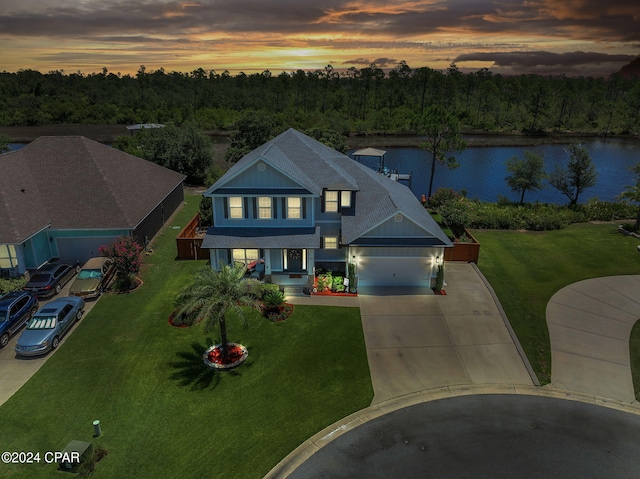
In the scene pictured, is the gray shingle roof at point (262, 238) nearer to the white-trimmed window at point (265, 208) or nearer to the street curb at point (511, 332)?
the white-trimmed window at point (265, 208)

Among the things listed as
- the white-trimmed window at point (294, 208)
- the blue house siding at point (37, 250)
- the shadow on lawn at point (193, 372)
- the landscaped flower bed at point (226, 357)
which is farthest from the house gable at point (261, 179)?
the blue house siding at point (37, 250)

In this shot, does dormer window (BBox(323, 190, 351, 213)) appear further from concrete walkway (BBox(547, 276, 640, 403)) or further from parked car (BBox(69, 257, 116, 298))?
parked car (BBox(69, 257, 116, 298))

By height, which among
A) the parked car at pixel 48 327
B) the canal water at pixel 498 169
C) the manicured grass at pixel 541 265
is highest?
the parked car at pixel 48 327

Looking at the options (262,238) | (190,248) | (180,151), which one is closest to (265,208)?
(262,238)

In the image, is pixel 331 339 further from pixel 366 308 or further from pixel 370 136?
pixel 370 136

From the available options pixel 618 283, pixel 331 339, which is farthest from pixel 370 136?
pixel 331 339
